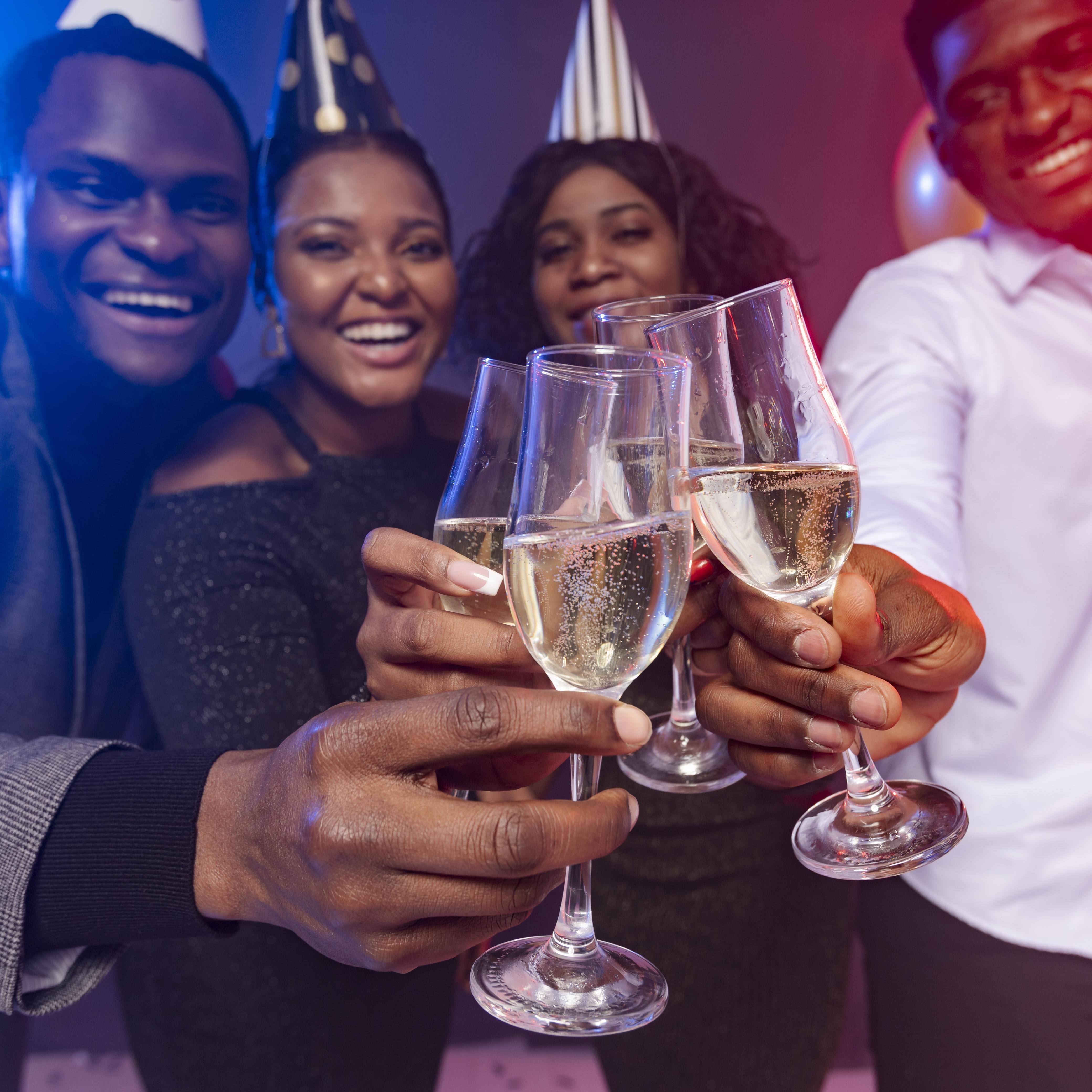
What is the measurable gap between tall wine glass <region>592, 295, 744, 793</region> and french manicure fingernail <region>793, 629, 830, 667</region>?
6.9 inches

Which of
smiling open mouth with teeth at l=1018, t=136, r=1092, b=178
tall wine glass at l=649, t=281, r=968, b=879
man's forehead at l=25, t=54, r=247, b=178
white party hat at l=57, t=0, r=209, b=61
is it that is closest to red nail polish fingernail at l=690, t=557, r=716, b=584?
tall wine glass at l=649, t=281, r=968, b=879

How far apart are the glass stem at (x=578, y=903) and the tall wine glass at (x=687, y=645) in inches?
11.7

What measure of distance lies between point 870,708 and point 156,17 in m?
1.85

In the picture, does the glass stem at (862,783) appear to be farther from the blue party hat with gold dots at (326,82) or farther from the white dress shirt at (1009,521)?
the blue party hat with gold dots at (326,82)

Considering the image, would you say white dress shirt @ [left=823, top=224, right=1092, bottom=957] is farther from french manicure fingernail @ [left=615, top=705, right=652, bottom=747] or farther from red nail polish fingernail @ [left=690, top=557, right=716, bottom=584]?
french manicure fingernail @ [left=615, top=705, right=652, bottom=747]

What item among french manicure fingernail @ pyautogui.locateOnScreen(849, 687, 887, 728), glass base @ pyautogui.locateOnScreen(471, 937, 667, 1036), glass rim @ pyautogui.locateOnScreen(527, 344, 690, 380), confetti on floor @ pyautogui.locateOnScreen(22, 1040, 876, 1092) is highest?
glass rim @ pyautogui.locateOnScreen(527, 344, 690, 380)

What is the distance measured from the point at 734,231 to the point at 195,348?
140 centimetres

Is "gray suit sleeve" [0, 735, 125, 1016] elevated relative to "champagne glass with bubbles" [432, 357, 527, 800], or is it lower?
lower

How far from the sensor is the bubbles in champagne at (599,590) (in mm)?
635

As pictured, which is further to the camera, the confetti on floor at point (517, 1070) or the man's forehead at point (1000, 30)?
the confetti on floor at point (517, 1070)

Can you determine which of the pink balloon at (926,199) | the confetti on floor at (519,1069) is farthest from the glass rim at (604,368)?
the confetti on floor at (519,1069)

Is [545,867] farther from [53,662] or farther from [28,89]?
[28,89]

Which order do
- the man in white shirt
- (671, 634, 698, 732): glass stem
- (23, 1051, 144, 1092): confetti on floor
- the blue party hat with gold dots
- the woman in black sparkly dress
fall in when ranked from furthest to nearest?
(23, 1051, 144, 1092): confetti on floor, the blue party hat with gold dots, the woman in black sparkly dress, the man in white shirt, (671, 634, 698, 732): glass stem

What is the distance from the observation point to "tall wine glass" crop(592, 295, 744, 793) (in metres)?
0.82
